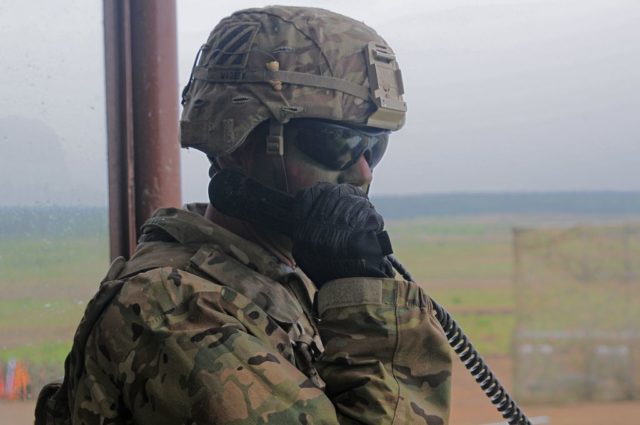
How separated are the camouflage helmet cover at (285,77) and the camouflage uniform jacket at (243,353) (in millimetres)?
258

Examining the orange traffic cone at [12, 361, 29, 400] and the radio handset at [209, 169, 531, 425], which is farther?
the orange traffic cone at [12, 361, 29, 400]

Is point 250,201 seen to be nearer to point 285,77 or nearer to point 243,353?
point 285,77

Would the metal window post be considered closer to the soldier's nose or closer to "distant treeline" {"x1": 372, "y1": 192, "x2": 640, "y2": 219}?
the soldier's nose

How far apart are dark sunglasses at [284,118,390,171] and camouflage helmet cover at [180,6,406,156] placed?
0.02 m

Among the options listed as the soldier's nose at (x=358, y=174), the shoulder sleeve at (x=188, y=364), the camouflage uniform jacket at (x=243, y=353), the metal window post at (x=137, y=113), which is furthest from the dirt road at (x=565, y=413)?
the shoulder sleeve at (x=188, y=364)

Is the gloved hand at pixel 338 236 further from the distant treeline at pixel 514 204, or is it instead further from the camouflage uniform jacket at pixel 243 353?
the distant treeline at pixel 514 204

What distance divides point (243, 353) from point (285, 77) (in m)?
0.56

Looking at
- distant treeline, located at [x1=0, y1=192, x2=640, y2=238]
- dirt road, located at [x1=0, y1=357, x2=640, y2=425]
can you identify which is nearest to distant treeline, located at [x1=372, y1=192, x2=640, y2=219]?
distant treeline, located at [x1=0, y1=192, x2=640, y2=238]

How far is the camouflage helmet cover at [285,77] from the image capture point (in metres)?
1.80

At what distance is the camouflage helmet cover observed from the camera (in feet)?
5.91

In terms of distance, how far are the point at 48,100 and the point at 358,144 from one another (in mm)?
960

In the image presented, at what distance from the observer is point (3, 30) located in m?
2.26

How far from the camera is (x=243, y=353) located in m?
1.52

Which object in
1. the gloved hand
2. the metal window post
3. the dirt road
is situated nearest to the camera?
the gloved hand
